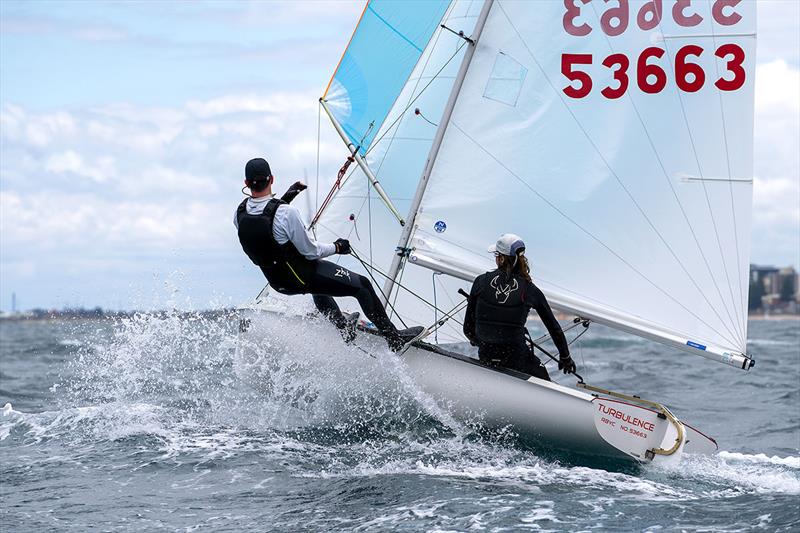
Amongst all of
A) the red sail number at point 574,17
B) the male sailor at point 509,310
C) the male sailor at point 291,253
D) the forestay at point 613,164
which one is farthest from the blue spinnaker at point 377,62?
the male sailor at point 509,310

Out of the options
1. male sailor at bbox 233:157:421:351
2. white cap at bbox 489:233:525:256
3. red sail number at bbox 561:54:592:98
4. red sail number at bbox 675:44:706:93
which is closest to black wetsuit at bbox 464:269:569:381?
white cap at bbox 489:233:525:256

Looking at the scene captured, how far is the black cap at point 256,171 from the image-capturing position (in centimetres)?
632

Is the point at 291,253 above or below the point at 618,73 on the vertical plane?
below

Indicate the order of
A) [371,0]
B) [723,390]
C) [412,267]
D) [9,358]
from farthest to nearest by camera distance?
1. [9,358]
2. [723,390]
3. [412,267]
4. [371,0]

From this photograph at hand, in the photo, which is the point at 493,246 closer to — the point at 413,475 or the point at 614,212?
the point at 614,212

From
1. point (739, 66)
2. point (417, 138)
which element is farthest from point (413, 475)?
point (739, 66)

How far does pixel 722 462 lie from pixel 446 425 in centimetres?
190

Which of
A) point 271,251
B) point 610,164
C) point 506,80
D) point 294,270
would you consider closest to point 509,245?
point 610,164

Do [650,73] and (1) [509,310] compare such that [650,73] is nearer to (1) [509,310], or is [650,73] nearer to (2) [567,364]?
(1) [509,310]

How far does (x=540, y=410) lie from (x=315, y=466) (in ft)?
4.65

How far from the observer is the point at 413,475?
5.66m

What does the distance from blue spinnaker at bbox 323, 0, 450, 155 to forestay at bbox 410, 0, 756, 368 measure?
0.78m

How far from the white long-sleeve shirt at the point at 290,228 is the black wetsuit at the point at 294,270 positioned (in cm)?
3

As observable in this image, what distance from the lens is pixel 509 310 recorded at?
6340mm
